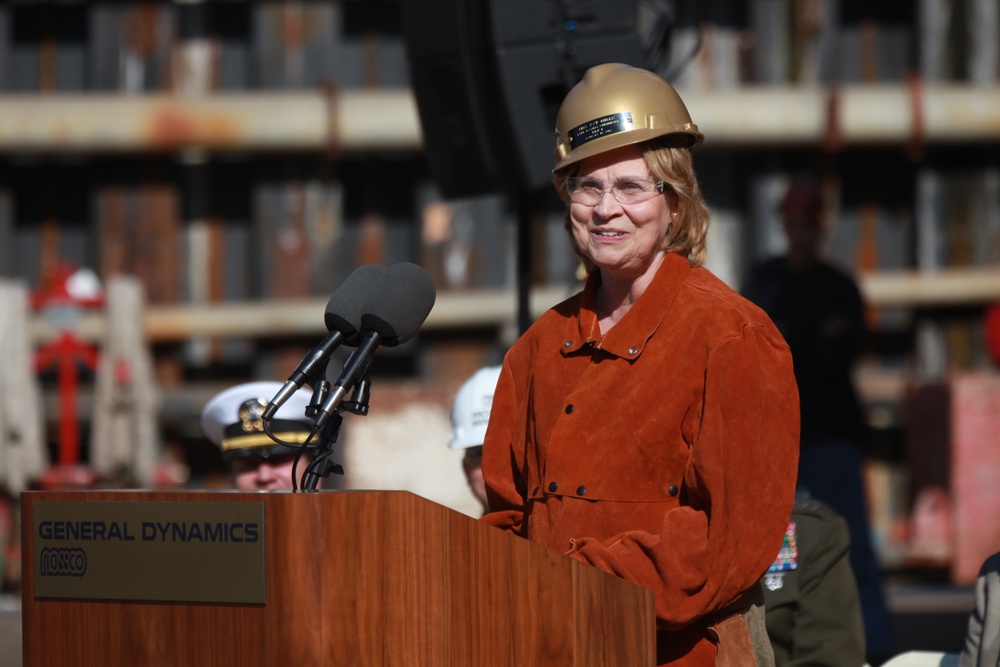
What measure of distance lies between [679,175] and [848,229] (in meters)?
5.90

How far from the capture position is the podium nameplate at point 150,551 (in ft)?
7.38

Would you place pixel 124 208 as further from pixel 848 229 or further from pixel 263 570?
pixel 263 570

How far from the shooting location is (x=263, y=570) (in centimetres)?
223

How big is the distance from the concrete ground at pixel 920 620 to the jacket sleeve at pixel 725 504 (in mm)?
3638

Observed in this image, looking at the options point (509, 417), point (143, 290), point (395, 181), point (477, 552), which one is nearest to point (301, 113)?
point (395, 181)

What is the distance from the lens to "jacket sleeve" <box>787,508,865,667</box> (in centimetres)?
347

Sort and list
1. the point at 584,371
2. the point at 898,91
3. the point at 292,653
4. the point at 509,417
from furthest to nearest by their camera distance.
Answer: the point at 898,91 < the point at 509,417 < the point at 584,371 < the point at 292,653

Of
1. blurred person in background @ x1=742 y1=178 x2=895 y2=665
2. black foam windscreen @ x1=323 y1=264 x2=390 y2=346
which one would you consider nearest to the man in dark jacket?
black foam windscreen @ x1=323 y1=264 x2=390 y2=346

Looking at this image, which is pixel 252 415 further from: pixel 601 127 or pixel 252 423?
pixel 601 127

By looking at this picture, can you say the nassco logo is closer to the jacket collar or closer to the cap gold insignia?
the jacket collar

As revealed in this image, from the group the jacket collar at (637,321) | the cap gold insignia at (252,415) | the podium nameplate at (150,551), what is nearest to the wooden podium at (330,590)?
the podium nameplate at (150,551)

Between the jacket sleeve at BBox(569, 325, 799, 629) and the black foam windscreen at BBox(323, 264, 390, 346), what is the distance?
0.50 metres

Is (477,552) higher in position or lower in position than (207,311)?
lower

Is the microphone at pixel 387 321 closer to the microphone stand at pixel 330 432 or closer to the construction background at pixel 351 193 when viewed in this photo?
the microphone stand at pixel 330 432
